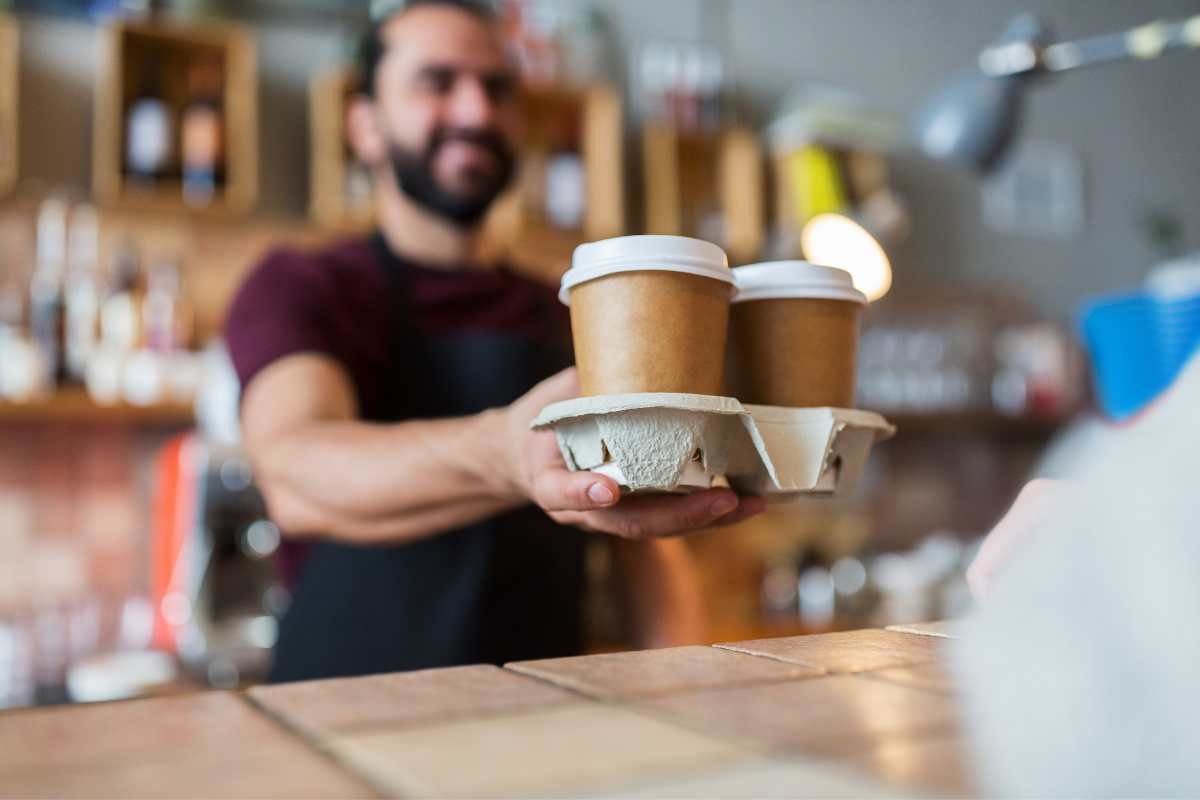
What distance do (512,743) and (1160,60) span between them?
4.88 m

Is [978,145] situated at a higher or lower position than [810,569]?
higher

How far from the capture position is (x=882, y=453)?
11.5 ft

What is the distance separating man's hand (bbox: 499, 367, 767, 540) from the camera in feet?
2.17

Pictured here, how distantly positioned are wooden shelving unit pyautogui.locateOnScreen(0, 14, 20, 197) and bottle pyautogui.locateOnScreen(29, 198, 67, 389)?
0.13 metres

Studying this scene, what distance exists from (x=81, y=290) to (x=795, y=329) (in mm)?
2069

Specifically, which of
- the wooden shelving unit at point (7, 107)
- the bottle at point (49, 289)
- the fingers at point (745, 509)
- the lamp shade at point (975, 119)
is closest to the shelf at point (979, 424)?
the lamp shade at point (975, 119)

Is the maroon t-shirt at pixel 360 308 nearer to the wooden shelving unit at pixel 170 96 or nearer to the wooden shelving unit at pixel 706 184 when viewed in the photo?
the wooden shelving unit at pixel 170 96

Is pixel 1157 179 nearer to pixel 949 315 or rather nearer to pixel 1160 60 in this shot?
pixel 1160 60

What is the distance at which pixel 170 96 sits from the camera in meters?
2.51

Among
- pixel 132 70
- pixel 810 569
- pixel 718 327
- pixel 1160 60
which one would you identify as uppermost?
pixel 1160 60

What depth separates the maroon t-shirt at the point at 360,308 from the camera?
1353 millimetres

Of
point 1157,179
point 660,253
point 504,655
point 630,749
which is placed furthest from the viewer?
point 1157,179

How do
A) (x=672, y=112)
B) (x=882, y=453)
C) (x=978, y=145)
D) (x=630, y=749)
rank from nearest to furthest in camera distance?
(x=630, y=749) → (x=978, y=145) → (x=672, y=112) → (x=882, y=453)

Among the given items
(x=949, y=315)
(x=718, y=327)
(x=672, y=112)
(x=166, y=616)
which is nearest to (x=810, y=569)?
(x=949, y=315)
